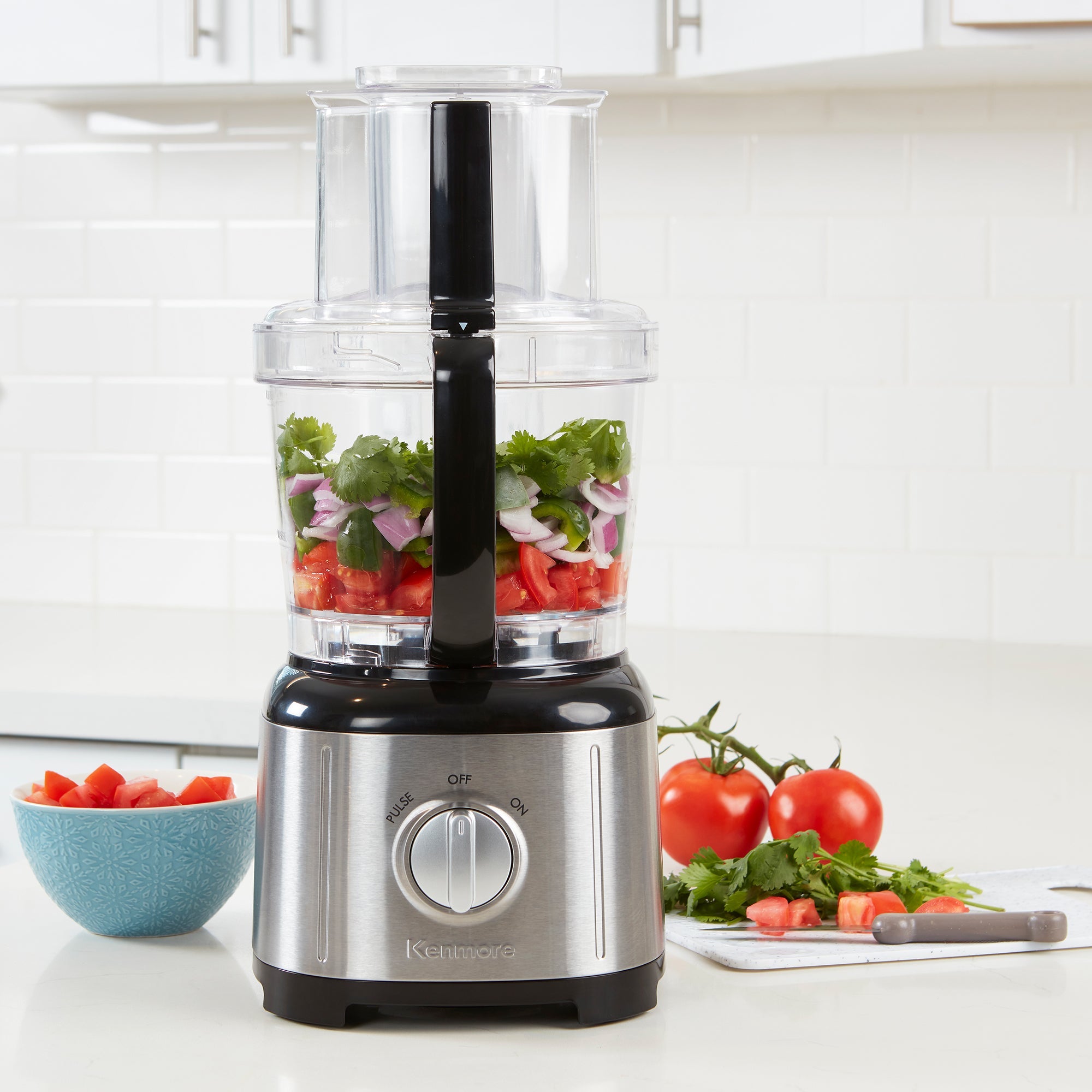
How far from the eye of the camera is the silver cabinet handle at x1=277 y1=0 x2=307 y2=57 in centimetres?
182

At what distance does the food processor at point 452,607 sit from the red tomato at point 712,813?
0.63 feet

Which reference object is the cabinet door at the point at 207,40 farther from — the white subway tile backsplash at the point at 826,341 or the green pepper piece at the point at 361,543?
the green pepper piece at the point at 361,543

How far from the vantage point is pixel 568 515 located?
77 centimetres

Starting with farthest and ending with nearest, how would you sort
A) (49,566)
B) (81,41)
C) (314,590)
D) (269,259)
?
(49,566) < (269,259) < (81,41) < (314,590)

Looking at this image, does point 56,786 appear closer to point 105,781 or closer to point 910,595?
point 105,781

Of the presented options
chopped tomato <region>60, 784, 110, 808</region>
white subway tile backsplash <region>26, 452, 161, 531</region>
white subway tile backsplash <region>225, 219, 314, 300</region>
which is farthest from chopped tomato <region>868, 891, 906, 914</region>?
white subway tile backsplash <region>26, 452, 161, 531</region>

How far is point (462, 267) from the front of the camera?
706 mm

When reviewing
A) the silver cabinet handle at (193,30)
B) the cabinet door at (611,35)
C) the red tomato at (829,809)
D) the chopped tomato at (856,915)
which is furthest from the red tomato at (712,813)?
the silver cabinet handle at (193,30)

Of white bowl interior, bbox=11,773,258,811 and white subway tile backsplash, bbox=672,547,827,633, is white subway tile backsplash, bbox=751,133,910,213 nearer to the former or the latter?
white subway tile backsplash, bbox=672,547,827,633

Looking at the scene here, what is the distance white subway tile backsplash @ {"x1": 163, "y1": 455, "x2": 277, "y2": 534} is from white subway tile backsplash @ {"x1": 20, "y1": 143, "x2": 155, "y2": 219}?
1.29ft

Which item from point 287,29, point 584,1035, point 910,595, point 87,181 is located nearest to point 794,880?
point 584,1035

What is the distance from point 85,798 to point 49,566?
152 cm

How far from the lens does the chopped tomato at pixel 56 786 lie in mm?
872

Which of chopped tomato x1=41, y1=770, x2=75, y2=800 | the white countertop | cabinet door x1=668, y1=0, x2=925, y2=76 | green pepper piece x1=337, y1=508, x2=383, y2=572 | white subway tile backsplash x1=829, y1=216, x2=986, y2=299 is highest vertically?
cabinet door x1=668, y1=0, x2=925, y2=76
